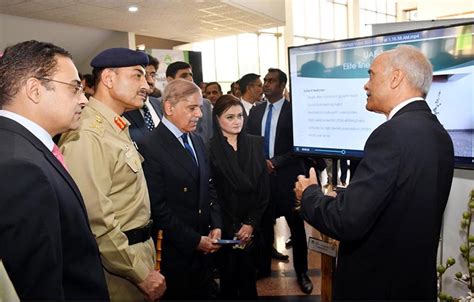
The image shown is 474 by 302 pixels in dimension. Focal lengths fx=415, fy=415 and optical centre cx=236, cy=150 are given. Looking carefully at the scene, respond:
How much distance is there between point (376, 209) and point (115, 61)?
1214 mm

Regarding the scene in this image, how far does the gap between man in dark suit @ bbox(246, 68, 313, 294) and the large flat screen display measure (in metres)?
0.74

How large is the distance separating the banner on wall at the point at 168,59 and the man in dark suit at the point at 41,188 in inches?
181

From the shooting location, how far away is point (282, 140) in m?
3.49

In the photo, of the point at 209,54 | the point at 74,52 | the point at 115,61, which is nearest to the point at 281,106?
the point at 115,61

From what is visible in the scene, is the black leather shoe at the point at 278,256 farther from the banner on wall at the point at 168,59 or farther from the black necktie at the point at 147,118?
the banner on wall at the point at 168,59

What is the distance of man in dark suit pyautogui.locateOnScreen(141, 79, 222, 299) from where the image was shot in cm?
211

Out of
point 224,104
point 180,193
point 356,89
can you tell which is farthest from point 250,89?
point 180,193

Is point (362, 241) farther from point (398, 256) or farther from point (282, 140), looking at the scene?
point (282, 140)

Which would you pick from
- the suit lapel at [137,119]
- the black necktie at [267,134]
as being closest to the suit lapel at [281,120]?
the black necktie at [267,134]

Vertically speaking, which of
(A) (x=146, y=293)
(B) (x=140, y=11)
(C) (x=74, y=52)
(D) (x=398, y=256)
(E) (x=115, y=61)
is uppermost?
(B) (x=140, y=11)

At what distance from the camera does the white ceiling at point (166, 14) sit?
28.8ft

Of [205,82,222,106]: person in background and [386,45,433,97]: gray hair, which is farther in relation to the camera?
[205,82,222,106]: person in background

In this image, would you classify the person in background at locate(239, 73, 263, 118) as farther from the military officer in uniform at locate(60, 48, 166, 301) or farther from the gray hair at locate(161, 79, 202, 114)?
the military officer in uniform at locate(60, 48, 166, 301)

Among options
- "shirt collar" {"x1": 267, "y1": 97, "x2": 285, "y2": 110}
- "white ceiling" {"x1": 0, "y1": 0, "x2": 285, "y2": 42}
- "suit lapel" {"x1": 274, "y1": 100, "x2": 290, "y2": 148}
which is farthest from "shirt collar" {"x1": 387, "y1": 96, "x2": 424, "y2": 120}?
"white ceiling" {"x1": 0, "y1": 0, "x2": 285, "y2": 42}
